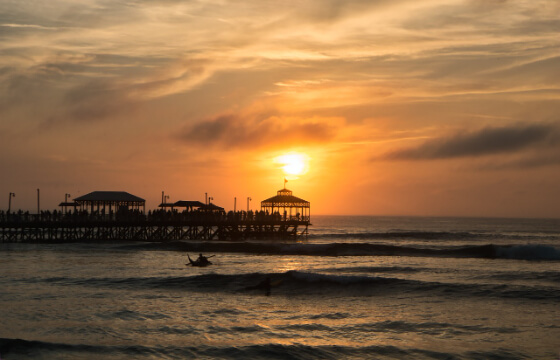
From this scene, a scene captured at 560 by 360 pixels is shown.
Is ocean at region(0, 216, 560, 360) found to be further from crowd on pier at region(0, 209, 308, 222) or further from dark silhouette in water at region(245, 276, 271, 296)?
crowd on pier at region(0, 209, 308, 222)

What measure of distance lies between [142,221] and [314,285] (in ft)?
108

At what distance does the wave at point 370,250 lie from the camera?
1864 inches

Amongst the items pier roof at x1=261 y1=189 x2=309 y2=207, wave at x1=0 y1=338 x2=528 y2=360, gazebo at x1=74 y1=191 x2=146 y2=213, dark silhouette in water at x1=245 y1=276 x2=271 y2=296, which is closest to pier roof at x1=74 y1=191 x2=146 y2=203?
gazebo at x1=74 y1=191 x2=146 y2=213

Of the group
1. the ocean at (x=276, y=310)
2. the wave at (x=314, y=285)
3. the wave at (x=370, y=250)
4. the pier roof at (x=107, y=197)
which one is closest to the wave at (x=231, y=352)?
the ocean at (x=276, y=310)

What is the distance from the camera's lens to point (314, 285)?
2967 cm

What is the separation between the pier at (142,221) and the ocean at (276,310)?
15.6m

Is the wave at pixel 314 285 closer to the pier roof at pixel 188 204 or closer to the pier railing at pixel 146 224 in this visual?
the pier railing at pixel 146 224

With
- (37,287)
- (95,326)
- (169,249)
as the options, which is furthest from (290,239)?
(95,326)

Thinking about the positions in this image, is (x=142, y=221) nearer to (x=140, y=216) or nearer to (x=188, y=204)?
(x=140, y=216)

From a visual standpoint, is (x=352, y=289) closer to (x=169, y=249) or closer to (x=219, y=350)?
(x=219, y=350)

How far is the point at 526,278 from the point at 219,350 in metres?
21.1

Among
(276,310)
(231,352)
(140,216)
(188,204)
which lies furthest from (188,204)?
(231,352)

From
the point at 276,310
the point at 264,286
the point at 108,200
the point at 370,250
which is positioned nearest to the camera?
the point at 276,310

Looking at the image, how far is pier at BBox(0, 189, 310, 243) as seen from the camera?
188ft
